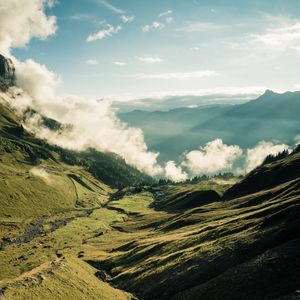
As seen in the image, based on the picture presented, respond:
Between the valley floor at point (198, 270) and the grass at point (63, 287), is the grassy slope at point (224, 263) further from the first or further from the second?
the grass at point (63, 287)

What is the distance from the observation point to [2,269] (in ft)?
481

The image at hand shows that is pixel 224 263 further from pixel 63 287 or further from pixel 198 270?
pixel 63 287

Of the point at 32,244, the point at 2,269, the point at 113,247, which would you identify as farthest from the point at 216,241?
the point at 32,244

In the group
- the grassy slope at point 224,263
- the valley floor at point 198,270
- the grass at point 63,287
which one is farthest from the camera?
the grass at point 63,287

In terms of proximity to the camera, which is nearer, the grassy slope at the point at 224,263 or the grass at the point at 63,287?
the grassy slope at the point at 224,263

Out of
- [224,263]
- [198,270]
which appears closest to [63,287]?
[198,270]

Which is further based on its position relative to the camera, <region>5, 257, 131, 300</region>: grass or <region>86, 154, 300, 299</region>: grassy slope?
<region>5, 257, 131, 300</region>: grass

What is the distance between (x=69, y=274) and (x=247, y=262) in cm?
5293

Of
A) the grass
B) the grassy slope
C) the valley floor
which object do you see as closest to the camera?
the grassy slope

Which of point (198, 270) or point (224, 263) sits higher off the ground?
point (224, 263)

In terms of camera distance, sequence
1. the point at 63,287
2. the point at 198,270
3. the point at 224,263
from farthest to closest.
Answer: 1. the point at 198,270
2. the point at 63,287
3. the point at 224,263

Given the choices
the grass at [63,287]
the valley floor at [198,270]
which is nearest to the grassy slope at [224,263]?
the valley floor at [198,270]

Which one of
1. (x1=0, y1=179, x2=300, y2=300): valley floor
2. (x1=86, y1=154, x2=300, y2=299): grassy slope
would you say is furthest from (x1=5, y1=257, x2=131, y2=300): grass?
(x1=86, y1=154, x2=300, y2=299): grassy slope

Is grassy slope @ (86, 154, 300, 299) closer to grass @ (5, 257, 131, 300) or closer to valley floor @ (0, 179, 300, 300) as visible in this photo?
valley floor @ (0, 179, 300, 300)
